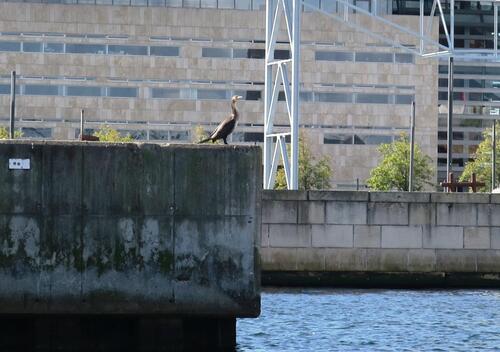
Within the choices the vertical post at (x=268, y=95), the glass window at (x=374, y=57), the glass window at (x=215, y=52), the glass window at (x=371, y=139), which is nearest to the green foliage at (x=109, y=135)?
the glass window at (x=215, y=52)

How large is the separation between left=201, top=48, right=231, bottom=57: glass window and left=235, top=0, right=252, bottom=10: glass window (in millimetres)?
4138

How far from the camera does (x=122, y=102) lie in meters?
120

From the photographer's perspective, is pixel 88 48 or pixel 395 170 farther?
pixel 88 48

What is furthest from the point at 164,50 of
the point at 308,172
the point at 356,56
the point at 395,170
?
the point at 395,170

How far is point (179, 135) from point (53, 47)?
39.5ft

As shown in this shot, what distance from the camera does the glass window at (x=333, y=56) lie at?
4742 inches

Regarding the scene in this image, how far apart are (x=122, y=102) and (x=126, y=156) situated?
9475 centimetres

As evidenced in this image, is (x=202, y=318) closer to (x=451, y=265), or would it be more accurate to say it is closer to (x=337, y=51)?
(x=451, y=265)

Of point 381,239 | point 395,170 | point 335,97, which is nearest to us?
point 381,239

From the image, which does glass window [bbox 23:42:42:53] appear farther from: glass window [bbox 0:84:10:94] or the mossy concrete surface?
the mossy concrete surface

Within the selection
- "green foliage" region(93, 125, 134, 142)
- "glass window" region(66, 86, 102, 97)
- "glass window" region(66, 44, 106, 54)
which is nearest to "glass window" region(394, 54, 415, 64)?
"green foliage" region(93, 125, 134, 142)

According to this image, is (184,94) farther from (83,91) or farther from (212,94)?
(83,91)

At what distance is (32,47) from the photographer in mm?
118375

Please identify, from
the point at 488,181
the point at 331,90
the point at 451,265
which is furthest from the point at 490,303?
the point at 331,90
